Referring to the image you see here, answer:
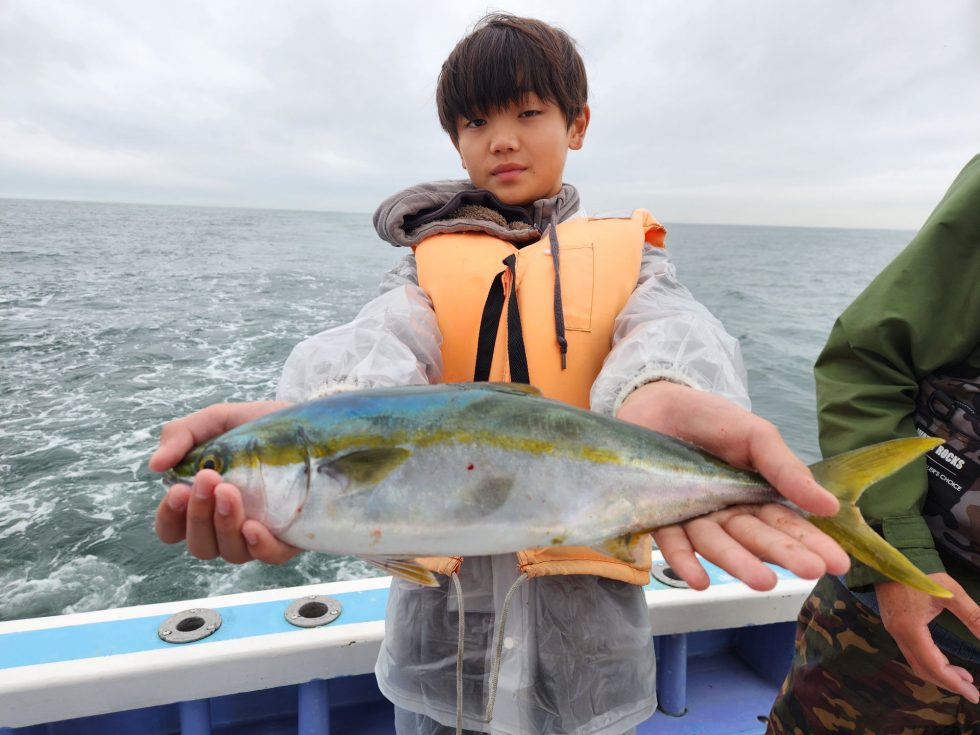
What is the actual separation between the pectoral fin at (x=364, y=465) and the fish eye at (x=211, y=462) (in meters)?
0.27

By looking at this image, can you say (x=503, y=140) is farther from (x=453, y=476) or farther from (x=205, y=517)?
(x=205, y=517)

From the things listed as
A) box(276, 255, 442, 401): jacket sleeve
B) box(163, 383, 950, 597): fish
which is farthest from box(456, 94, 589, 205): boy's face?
box(163, 383, 950, 597): fish

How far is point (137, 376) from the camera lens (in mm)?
10766

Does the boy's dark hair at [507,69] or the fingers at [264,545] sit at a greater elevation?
the boy's dark hair at [507,69]

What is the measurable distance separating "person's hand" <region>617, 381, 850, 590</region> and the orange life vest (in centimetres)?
45

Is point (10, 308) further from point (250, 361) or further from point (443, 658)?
point (443, 658)

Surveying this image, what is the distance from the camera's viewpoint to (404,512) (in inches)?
61.8

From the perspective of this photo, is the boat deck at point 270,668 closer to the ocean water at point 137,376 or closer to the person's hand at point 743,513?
the person's hand at point 743,513

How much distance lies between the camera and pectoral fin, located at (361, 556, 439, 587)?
5.25ft

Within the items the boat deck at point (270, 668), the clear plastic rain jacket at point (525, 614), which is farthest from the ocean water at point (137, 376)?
the clear plastic rain jacket at point (525, 614)

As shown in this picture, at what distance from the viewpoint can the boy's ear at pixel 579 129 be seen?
9.22 ft

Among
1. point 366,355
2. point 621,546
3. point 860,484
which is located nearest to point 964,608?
point 860,484

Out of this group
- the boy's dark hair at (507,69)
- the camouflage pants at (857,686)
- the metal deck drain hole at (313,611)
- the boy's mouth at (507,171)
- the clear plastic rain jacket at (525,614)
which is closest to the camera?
the clear plastic rain jacket at (525,614)

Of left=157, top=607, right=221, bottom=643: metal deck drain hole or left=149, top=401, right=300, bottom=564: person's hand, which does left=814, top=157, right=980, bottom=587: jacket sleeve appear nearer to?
left=149, top=401, right=300, bottom=564: person's hand
